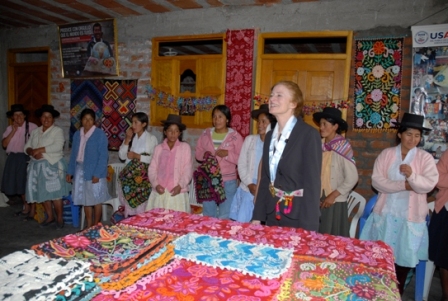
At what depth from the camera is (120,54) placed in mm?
5871

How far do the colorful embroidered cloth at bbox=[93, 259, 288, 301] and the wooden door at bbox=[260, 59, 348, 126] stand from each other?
360 cm

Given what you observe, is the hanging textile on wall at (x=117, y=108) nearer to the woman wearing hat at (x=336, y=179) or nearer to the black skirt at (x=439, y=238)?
the woman wearing hat at (x=336, y=179)

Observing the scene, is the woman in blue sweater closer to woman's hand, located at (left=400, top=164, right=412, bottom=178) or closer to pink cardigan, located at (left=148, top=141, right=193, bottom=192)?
pink cardigan, located at (left=148, top=141, right=193, bottom=192)

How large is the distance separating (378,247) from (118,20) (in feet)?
17.9

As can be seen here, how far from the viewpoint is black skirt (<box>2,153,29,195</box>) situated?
605cm

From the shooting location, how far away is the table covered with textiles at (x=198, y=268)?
1265mm

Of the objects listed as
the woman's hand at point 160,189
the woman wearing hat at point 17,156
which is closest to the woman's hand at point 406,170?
the woman's hand at point 160,189

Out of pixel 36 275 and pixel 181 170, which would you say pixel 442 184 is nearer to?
pixel 181 170

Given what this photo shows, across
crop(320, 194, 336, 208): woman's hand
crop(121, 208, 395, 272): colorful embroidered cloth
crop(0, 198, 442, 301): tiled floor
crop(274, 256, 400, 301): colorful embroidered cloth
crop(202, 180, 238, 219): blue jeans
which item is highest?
crop(121, 208, 395, 272): colorful embroidered cloth

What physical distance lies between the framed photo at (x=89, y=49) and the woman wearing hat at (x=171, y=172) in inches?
87.0

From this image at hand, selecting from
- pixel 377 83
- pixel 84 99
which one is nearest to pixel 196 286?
pixel 377 83

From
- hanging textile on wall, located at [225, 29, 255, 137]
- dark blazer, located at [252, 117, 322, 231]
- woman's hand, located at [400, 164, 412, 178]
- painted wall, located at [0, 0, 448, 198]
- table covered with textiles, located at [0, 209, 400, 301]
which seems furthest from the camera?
hanging textile on wall, located at [225, 29, 255, 137]

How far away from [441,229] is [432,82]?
1774 millimetres

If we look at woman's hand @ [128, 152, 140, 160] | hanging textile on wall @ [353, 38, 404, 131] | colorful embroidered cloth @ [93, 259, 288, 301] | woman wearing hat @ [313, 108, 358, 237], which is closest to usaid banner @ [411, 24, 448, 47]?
hanging textile on wall @ [353, 38, 404, 131]
